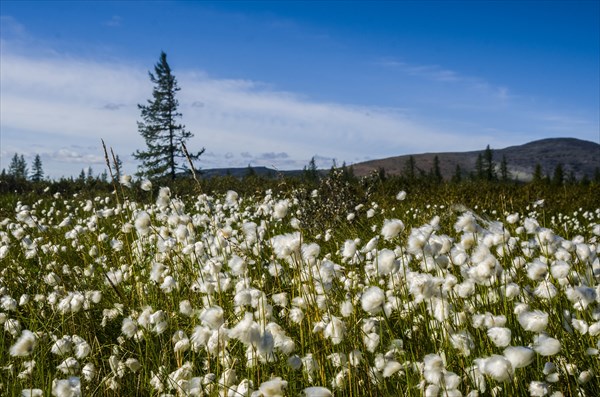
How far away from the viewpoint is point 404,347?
2725 mm

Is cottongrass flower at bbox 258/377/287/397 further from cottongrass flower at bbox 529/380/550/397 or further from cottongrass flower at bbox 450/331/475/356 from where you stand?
cottongrass flower at bbox 529/380/550/397

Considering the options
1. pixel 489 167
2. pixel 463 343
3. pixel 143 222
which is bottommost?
pixel 463 343

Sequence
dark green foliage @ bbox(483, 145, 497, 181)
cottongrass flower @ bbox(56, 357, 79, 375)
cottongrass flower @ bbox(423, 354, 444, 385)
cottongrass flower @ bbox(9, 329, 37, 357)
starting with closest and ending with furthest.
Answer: cottongrass flower @ bbox(423, 354, 444, 385)
cottongrass flower @ bbox(9, 329, 37, 357)
cottongrass flower @ bbox(56, 357, 79, 375)
dark green foliage @ bbox(483, 145, 497, 181)

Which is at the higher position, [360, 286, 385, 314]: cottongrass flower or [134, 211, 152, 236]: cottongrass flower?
[134, 211, 152, 236]: cottongrass flower

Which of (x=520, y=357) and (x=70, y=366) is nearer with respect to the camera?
(x=520, y=357)

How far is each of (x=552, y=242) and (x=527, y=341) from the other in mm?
801

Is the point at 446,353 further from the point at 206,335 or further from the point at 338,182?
the point at 338,182

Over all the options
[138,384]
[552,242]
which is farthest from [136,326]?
[552,242]

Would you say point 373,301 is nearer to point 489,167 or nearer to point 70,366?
point 70,366

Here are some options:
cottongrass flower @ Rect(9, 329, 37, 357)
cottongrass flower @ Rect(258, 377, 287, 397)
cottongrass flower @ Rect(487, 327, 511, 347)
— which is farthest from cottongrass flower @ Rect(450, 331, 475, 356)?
cottongrass flower @ Rect(9, 329, 37, 357)

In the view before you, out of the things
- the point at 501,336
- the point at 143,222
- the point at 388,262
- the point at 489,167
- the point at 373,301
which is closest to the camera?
the point at 501,336

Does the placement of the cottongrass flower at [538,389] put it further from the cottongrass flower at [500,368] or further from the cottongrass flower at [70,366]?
the cottongrass flower at [70,366]

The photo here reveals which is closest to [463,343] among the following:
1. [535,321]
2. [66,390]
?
[535,321]

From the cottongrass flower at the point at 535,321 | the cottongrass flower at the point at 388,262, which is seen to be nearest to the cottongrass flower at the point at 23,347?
the cottongrass flower at the point at 388,262
